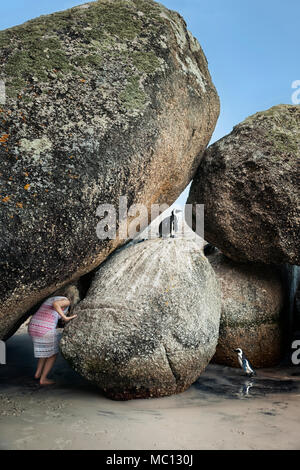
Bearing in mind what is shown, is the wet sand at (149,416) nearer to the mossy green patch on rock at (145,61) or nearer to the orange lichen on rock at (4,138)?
the orange lichen on rock at (4,138)

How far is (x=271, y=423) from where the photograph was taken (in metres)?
3.67

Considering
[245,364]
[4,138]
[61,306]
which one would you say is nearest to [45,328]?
[61,306]

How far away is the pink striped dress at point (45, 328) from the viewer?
450 cm

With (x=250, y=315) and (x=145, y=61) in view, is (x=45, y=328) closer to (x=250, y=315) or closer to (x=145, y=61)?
(x=250, y=315)

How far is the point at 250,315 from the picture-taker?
18.7 ft

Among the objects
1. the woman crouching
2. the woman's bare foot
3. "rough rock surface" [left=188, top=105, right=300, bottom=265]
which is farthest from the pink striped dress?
"rough rock surface" [left=188, top=105, right=300, bottom=265]

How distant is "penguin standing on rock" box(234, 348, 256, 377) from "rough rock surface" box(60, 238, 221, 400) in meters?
0.91

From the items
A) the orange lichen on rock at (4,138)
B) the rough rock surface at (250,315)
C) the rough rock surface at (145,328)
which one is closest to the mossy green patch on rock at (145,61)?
the orange lichen on rock at (4,138)

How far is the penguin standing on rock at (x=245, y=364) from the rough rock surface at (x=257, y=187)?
46.2 inches

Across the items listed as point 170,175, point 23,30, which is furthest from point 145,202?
point 23,30

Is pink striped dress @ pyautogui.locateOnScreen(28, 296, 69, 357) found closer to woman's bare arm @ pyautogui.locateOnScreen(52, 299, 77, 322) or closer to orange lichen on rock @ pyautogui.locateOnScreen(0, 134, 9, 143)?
woman's bare arm @ pyautogui.locateOnScreen(52, 299, 77, 322)

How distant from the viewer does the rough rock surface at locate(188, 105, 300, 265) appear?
16.5 feet
